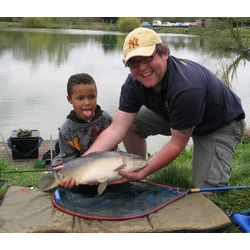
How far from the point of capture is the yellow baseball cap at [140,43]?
2.33 metres

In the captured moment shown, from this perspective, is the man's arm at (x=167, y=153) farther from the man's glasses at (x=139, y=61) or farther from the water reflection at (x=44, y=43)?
the water reflection at (x=44, y=43)

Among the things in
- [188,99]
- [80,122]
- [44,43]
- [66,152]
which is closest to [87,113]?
[80,122]

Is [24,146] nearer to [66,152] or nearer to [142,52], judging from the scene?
[66,152]

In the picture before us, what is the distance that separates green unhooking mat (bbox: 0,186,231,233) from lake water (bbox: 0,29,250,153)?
11.1 feet

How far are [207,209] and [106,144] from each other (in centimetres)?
82

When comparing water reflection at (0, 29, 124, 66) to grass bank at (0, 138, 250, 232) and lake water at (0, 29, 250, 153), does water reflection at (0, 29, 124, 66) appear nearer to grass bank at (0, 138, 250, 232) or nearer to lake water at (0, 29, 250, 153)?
lake water at (0, 29, 250, 153)

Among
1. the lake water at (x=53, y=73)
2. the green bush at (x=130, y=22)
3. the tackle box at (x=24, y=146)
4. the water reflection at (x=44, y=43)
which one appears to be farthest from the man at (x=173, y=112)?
the water reflection at (x=44, y=43)

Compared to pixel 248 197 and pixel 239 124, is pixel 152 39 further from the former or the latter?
pixel 248 197

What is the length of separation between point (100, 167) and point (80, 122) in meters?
0.63

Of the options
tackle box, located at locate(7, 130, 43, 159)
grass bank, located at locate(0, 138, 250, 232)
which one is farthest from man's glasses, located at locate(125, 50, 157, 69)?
tackle box, located at locate(7, 130, 43, 159)

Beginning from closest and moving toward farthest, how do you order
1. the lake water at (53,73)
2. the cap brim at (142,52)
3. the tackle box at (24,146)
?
the cap brim at (142,52) → the tackle box at (24,146) → the lake water at (53,73)

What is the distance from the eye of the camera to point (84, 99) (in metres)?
2.92

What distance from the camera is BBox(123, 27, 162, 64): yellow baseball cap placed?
2334mm

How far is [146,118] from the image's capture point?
316cm
